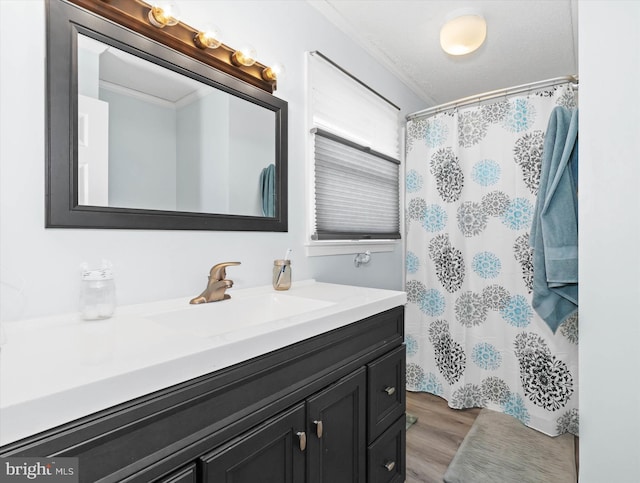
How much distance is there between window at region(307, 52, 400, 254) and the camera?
183 centimetres

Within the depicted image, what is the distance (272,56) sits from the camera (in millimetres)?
1614

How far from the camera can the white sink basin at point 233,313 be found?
114 cm

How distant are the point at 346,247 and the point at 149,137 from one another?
1.19 metres

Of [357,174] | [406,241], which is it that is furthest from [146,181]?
[406,241]

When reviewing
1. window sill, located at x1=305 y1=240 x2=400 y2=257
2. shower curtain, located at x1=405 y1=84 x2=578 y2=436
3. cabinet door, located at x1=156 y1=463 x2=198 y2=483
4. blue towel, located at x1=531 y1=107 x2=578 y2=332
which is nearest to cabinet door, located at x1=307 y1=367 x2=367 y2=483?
cabinet door, located at x1=156 y1=463 x2=198 y2=483

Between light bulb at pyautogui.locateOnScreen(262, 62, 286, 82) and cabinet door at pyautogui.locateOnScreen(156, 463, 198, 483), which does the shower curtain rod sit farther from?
cabinet door at pyautogui.locateOnScreen(156, 463, 198, 483)

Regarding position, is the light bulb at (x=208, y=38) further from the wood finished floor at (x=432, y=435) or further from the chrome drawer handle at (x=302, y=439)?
the wood finished floor at (x=432, y=435)

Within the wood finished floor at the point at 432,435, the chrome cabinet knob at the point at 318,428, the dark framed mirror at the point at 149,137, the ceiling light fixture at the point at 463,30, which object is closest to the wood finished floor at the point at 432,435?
the wood finished floor at the point at 432,435

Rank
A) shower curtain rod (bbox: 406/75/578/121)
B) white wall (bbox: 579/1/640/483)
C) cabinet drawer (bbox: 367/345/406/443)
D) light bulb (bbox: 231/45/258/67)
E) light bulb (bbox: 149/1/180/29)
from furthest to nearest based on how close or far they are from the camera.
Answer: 1. shower curtain rod (bbox: 406/75/578/121)
2. light bulb (bbox: 231/45/258/67)
3. cabinet drawer (bbox: 367/345/406/443)
4. light bulb (bbox: 149/1/180/29)
5. white wall (bbox: 579/1/640/483)

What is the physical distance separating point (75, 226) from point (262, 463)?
32.5 inches

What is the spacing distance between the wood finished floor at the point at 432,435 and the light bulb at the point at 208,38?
2050 mm

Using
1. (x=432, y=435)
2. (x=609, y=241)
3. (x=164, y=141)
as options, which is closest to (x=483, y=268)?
(x=432, y=435)

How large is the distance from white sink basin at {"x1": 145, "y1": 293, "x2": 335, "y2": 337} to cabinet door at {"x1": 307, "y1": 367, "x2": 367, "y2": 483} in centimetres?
28

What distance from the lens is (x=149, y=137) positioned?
119 centimetres
